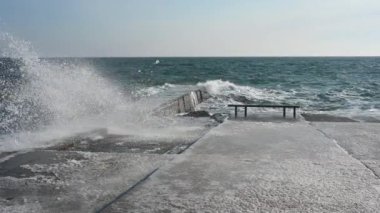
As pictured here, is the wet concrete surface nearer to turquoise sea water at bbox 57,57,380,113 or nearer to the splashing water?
the splashing water

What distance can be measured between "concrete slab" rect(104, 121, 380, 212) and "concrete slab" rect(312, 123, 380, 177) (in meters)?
0.21

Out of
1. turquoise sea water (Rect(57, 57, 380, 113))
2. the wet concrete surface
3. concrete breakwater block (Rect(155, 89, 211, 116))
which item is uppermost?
the wet concrete surface

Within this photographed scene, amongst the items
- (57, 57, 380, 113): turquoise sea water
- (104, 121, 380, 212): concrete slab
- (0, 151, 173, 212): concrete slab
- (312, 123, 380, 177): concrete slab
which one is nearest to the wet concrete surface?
(0, 151, 173, 212): concrete slab

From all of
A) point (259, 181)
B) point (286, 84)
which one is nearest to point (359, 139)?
point (259, 181)

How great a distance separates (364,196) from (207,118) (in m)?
7.11

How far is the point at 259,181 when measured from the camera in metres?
4.07

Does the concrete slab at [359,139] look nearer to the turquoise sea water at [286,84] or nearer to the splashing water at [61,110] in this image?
the splashing water at [61,110]

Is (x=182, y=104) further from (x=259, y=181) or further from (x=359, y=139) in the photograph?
(x=259, y=181)

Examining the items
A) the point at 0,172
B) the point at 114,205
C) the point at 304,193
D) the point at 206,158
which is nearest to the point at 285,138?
the point at 206,158

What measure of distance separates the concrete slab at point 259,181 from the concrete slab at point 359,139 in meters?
0.21

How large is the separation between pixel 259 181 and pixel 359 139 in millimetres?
3252

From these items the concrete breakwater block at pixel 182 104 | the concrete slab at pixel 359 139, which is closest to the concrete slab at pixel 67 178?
the concrete slab at pixel 359 139

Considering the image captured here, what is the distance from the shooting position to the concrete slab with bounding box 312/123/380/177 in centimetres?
518

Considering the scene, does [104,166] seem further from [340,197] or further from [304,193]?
[340,197]
